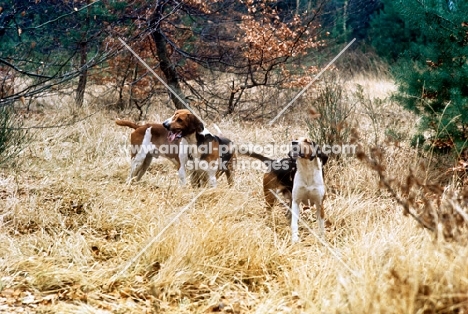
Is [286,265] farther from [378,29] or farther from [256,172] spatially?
[378,29]

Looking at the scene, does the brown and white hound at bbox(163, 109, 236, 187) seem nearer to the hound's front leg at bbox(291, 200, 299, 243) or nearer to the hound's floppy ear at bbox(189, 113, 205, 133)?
the hound's floppy ear at bbox(189, 113, 205, 133)

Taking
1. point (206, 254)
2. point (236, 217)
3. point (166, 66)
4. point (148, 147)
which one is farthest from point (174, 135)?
point (166, 66)

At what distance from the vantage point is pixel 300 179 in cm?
495

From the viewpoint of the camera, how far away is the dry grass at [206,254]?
310cm

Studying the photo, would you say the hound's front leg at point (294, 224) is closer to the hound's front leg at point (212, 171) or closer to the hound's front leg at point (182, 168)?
the hound's front leg at point (212, 171)

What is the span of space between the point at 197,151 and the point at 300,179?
1.72 m

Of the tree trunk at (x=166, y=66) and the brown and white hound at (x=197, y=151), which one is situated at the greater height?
the tree trunk at (x=166, y=66)

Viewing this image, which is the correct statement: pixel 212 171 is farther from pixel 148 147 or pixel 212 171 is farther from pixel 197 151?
pixel 148 147

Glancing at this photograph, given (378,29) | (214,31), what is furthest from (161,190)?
(378,29)

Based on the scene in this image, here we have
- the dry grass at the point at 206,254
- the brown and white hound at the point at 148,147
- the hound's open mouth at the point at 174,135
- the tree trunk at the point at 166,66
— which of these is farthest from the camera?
the tree trunk at the point at 166,66

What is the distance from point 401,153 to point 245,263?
341cm

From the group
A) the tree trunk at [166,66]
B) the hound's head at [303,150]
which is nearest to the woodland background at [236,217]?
the hound's head at [303,150]

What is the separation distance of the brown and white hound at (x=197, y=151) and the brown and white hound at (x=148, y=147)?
0.39 m

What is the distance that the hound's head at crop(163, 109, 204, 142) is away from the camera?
597 cm
